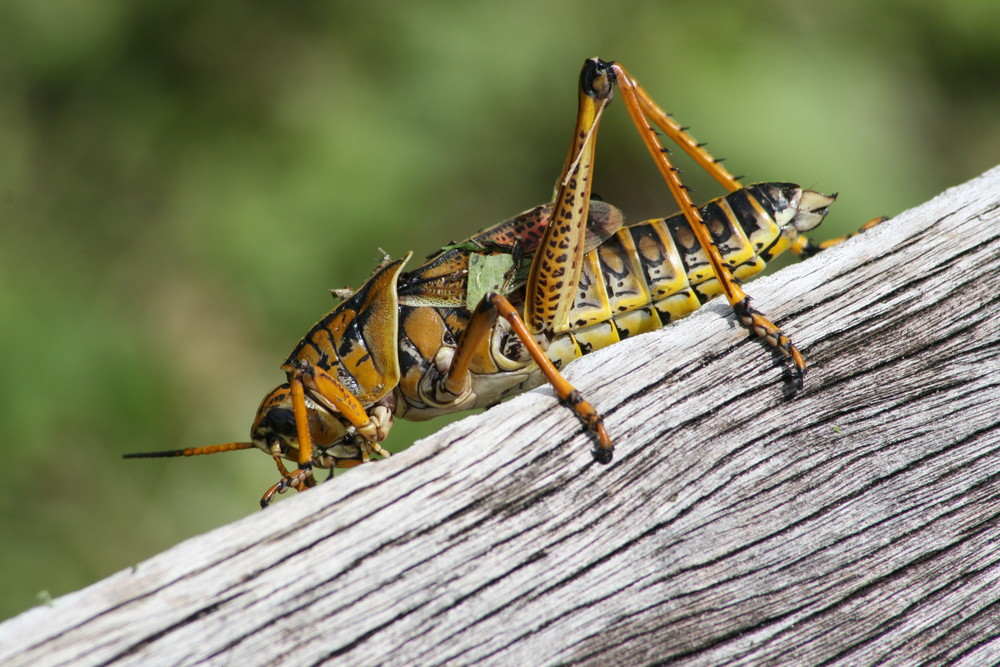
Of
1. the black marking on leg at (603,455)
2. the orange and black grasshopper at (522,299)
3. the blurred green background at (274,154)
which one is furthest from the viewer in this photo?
the blurred green background at (274,154)

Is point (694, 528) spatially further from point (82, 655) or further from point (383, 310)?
point (383, 310)

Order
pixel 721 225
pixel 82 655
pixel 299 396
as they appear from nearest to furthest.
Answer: pixel 82 655 → pixel 299 396 → pixel 721 225

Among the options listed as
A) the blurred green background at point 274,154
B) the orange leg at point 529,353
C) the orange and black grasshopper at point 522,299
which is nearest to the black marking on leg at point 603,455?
the orange leg at point 529,353

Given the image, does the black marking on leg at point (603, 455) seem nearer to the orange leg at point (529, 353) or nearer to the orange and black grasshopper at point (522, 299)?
the orange leg at point (529, 353)

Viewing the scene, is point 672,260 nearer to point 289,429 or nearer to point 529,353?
point 529,353

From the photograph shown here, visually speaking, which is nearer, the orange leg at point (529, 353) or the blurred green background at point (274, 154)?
the orange leg at point (529, 353)

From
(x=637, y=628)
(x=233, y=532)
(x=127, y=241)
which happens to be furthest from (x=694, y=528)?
(x=127, y=241)

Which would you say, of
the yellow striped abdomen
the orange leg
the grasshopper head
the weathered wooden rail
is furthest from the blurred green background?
the weathered wooden rail
